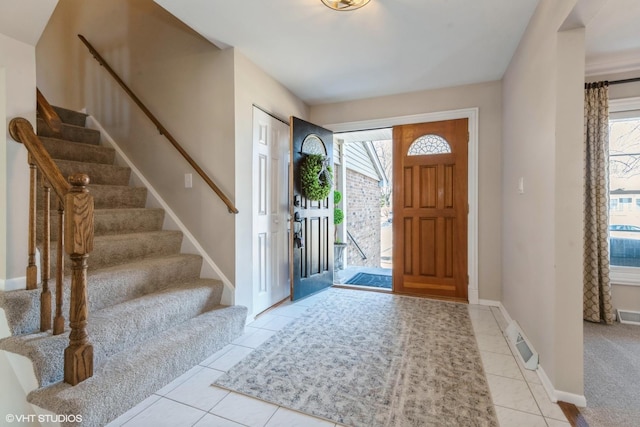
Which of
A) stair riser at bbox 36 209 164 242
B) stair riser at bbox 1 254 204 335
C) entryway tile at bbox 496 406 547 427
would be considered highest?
stair riser at bbox 36 209 164 242

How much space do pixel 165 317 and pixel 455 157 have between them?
331cm

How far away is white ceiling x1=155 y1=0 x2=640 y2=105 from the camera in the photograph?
1.98 m

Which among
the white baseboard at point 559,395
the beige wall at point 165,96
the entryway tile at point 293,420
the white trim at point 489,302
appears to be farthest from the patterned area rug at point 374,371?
the beige wall at point 165,96

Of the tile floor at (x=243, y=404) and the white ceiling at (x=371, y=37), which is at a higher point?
the white ceiling at (x=371, y=37)

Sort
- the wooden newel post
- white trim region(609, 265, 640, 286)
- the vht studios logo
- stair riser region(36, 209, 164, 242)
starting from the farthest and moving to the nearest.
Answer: white trim region(609, 265, 640, 286) < stair riser region(36, 209, 164, 242) < the wooden newel post < the vht studios logo

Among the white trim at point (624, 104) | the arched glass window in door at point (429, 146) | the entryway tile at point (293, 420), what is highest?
the white trim at point (624, 104)

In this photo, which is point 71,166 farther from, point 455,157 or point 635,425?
point 635,425

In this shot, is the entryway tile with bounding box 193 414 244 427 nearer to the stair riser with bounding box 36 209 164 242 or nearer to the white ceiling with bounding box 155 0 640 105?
the stair riser with bounding box 36 209 164 242

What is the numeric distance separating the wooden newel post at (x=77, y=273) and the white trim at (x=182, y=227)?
1.17 meters

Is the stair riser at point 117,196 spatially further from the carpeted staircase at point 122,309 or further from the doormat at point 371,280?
the doormat at point 371,280

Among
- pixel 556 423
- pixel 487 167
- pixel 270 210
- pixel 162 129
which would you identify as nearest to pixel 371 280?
pixel 270 210

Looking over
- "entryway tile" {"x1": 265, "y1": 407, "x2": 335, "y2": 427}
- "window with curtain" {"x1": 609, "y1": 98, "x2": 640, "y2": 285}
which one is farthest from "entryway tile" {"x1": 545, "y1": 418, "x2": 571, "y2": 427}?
"window with curtain" {"x1": 609, "y1": 98, "x2": 640, "y2": 285}

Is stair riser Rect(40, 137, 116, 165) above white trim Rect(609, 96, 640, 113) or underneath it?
underneath

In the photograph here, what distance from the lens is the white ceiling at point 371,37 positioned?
200 centimetres
